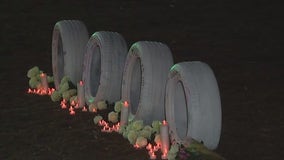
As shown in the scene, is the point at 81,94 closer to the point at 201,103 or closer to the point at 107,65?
the point at 107,65

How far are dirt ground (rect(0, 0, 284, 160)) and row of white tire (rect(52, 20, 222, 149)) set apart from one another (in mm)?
675

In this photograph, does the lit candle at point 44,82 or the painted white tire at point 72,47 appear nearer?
the painted white tire at point 72,47

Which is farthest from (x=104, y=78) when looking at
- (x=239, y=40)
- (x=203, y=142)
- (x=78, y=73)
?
(x=239, y=40)

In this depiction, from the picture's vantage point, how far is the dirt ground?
9836 mm

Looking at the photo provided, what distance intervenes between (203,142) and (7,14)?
55.8ft

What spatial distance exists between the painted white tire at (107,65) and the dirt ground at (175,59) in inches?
22.4

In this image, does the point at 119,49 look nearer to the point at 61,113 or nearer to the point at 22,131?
the point at 61,113

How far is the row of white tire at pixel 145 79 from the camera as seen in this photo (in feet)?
28.8

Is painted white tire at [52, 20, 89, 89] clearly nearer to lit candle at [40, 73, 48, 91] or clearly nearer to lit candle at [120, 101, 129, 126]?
lit candle at [40, 73, 48, 91]

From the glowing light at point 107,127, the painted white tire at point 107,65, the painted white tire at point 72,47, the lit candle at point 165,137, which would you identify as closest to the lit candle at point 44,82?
the painted white tire at point 72,47

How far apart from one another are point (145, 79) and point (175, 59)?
20.7ft

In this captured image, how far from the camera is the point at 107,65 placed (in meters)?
11.3

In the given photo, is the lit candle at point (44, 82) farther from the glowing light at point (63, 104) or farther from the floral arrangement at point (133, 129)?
the glowing light at point (63, 104)

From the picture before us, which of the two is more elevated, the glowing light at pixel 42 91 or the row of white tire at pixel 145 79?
the row of white tire at pixel 145 79
